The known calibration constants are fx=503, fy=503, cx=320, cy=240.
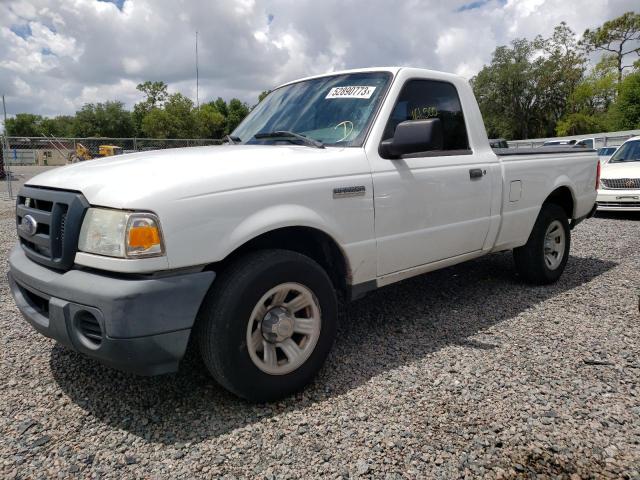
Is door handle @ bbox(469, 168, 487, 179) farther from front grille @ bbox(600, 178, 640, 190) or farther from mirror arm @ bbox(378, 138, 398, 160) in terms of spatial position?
front grille @ bbox(600, 178, 640, 190)

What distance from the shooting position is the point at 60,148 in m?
15.7

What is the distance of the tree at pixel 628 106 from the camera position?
3734cm

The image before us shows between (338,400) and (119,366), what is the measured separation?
47.0 inches

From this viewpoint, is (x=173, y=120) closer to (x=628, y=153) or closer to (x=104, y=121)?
(x=104, y=121)

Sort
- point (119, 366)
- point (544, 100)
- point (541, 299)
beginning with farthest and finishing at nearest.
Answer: point (544, 100) < point (541, 299) < point (119, 366)

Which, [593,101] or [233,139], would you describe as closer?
[233,139]

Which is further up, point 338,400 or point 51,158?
point 51,158

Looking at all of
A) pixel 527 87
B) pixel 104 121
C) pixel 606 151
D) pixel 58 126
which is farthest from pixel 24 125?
pixel 606 151

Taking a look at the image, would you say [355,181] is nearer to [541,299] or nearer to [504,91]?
[541,299]

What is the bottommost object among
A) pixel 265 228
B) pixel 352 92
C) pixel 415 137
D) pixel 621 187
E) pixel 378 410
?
pixel 378 410

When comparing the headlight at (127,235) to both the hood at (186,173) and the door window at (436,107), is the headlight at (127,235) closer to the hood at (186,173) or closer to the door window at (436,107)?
the hood at (186,173)

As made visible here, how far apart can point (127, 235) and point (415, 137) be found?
1.76 meters

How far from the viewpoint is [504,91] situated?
52.5 metres

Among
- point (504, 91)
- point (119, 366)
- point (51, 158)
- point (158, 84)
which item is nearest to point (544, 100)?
point (504, 91)
